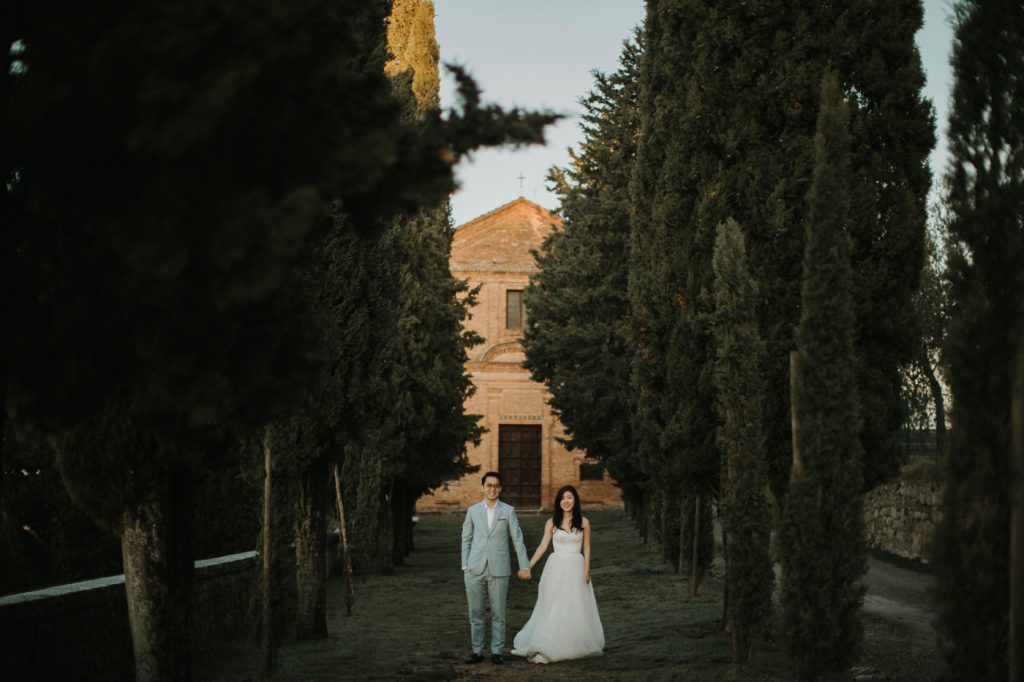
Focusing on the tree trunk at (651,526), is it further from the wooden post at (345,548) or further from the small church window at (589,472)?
the small church window at (589,472)

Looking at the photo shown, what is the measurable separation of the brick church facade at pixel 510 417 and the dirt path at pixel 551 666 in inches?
1013

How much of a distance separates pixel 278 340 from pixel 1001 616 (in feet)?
12.2

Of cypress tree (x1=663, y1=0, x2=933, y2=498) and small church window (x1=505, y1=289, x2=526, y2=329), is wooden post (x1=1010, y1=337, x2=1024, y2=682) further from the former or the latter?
small church window (x1=505, y1=289, x2=526, y2=329)

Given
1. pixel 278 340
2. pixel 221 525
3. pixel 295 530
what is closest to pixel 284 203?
pixel 278 340

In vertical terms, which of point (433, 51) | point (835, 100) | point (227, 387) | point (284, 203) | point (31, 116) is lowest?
point (227, 387)

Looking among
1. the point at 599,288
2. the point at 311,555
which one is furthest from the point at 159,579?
the point at 599,288

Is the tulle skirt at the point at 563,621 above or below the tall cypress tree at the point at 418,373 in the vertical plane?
below

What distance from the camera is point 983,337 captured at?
17.8 feet

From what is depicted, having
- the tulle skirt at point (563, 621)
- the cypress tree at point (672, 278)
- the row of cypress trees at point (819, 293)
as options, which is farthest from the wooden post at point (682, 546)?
the tulle skirt at point (563, 621)

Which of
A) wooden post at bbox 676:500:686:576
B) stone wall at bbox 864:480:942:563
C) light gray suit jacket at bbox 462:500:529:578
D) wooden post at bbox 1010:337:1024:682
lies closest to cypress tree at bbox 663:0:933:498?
light gray suit jacket at bbox 462:500:529:578

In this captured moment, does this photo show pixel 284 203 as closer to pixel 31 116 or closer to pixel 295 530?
pixel 31 116

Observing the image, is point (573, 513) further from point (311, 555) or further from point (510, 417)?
point (510, 417)

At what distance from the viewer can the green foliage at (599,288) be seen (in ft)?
81.9

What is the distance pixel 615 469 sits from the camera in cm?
2564
